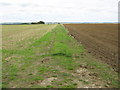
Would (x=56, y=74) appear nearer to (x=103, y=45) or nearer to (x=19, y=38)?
(x=103, y=45)

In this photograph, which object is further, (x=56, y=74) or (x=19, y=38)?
(x=19, y=38)

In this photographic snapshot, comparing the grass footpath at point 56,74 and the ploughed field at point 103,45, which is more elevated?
the ploughed field at point 103,45

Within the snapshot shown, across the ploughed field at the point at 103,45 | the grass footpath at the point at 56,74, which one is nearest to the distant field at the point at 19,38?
the ploughed field at the point at 103,45

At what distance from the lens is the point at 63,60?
40.6ft

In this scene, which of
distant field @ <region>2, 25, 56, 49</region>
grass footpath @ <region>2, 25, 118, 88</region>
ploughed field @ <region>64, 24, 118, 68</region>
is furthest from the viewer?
distant field @ <region>2, 25, 56, 49</region>

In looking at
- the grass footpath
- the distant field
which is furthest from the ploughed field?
the distant field

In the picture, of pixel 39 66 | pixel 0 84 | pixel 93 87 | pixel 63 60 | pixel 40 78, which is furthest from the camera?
pixel 63 60

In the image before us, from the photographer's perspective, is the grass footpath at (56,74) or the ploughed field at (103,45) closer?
the grass footpath at (56,74)

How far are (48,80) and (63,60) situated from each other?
13.1 feet

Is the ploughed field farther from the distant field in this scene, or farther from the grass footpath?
the distant field

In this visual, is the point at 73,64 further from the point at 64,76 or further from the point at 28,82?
the point at 28,82

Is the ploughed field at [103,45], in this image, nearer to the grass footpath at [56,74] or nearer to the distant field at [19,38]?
the grass footpath at [56,74]

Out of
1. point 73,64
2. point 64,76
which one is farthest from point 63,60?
point 64,76

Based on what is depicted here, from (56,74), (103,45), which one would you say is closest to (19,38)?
(103,45)
